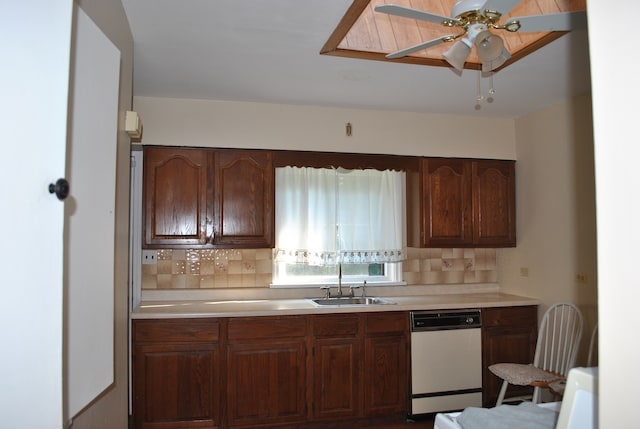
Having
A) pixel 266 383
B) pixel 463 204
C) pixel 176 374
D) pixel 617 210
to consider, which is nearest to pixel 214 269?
pixel 176 374

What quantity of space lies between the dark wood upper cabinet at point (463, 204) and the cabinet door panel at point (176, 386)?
2074 mm

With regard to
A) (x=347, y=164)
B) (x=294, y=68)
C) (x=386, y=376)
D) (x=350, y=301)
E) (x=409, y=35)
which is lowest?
(x=386, y=376)

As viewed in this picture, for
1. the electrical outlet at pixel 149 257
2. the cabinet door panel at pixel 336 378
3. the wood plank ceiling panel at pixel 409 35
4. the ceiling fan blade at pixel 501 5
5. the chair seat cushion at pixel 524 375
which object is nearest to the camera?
the ceiling fan blade at pixel 501 5

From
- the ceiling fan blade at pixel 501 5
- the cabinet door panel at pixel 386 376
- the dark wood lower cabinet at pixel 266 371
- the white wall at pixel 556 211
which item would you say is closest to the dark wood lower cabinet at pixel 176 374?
the dark wood lower cabinet at pixel 266 371

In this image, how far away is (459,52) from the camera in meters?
2.12

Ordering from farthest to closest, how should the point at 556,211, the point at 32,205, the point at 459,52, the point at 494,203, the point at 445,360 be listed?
1. the point at 494,203
2. the point at 556,211
3. the point at 445,360
4. the point at 459,52
5. the point at 32,205

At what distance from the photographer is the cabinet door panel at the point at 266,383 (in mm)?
3350

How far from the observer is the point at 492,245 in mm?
4277

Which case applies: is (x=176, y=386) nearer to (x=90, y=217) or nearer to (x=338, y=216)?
(x=338, y=216)

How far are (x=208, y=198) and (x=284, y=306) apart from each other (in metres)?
1.04

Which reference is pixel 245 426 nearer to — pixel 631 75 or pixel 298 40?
pixel 298 40

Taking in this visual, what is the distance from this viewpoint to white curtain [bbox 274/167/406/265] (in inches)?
157

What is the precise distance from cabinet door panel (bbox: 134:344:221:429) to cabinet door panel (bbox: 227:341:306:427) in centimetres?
13

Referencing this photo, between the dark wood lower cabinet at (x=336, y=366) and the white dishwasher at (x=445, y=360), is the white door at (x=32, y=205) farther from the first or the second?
the white dishwasher at (x=445, y=360)
